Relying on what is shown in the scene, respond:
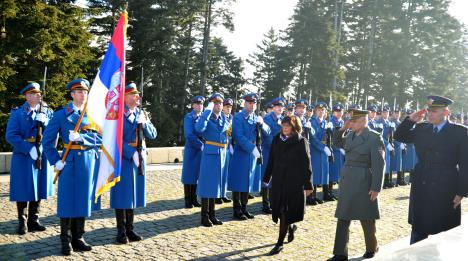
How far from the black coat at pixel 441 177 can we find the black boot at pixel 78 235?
15.2 ft

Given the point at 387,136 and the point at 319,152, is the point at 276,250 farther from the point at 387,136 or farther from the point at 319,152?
the point at 387,136

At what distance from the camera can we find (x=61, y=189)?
19.2 feet

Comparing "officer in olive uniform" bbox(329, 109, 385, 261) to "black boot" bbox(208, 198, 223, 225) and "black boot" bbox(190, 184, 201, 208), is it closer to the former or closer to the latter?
"black boot" bbox(208, 198, 223, 225)

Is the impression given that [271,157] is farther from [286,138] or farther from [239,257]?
[239,257]

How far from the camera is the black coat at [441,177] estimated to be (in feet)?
17.9

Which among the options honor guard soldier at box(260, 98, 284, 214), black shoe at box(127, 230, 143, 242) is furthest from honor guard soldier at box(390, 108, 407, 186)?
black shoe at box(127, 230, 143, 242)

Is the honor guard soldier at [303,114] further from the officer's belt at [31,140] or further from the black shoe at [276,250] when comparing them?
the officer's belt at [31,140]

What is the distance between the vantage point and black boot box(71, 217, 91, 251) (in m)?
6.02

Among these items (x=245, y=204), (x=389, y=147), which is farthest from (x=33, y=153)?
(x=389, y=147)

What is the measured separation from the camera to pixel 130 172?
659cm

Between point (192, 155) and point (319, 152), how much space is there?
3.27m

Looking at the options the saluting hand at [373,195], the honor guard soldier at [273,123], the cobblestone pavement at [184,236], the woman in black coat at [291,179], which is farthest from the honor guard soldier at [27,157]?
the saluting hand at [373,195]

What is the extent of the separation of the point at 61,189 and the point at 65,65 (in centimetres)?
1278

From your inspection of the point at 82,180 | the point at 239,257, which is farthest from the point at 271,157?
the point at 82,180
